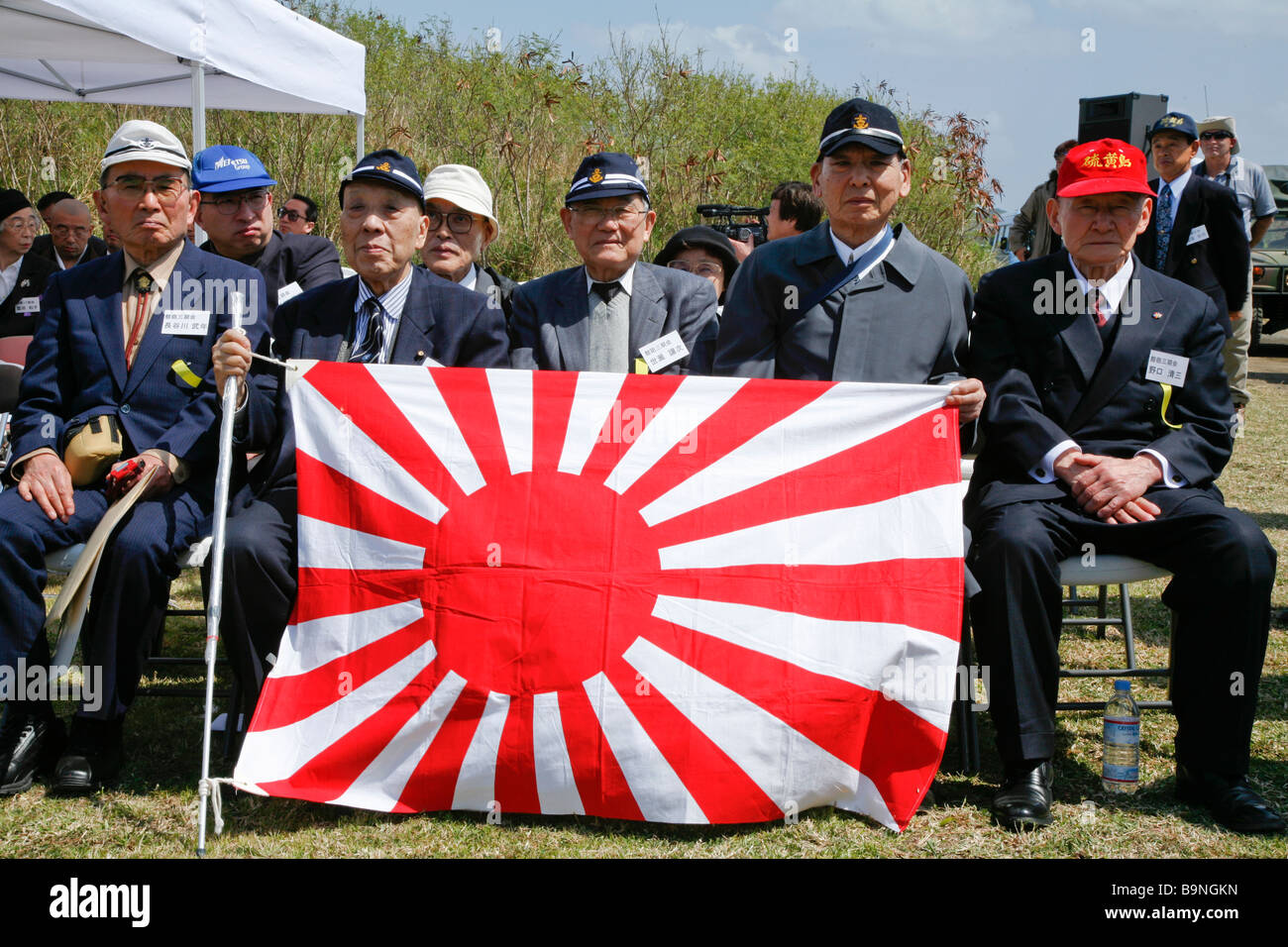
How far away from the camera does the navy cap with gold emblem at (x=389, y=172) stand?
13.2 feet

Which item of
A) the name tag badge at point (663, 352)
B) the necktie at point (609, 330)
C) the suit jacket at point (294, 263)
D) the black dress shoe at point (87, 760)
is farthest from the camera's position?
the suit jacket at point (294, 263)

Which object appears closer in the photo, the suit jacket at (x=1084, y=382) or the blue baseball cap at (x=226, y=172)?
the suit jacket at (x=1084, y=382)

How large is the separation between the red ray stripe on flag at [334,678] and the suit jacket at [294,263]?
10.1 ft

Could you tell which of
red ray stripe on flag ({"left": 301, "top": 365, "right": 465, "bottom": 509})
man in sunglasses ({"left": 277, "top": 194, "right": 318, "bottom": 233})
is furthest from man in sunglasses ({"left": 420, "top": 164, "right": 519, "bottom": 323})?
man in sunglasses ({"left": 277, "top": 194, "right": 318, "bottom": 233})

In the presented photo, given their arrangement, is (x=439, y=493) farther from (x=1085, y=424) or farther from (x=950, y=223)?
(x=950, y=223)

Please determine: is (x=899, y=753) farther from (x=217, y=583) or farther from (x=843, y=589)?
(x=217, y=583)

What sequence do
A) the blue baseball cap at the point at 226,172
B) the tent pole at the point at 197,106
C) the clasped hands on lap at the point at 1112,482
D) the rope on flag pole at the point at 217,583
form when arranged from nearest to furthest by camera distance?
the rope on flag pole at the point at 217,583
the clasped hands on lap at the point at 1112,482
the blue baseball cap at the point at 226,172
the tent pole at the point at 197,106

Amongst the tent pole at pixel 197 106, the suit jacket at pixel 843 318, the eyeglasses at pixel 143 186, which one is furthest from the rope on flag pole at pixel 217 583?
the tent pole at pixel 197 106

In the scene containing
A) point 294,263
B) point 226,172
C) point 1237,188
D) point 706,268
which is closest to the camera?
point 226,172

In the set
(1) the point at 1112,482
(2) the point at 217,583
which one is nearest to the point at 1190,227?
(1) the point at 1112,482

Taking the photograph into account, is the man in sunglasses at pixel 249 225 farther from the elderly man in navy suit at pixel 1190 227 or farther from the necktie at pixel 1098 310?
the elderly man in navy suit at pixel 1190 227

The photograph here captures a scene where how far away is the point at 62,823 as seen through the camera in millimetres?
3330

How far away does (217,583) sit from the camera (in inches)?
131

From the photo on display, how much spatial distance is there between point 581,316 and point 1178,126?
431cm
